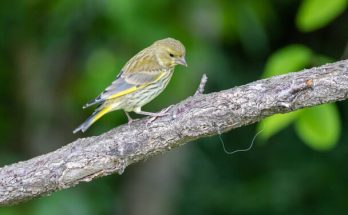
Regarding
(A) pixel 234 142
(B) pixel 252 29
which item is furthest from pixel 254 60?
(B) pixel 252 29

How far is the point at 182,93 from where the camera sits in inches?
225

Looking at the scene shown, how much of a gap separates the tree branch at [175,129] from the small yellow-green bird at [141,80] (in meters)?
0.57

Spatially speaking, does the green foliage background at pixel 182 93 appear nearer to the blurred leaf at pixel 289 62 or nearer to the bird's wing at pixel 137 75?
the blurred leaf at pixel 289 62

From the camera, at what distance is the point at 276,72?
4086 mm

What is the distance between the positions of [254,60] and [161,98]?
6.44 ft

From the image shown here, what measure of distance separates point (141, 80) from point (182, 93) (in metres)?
1.13

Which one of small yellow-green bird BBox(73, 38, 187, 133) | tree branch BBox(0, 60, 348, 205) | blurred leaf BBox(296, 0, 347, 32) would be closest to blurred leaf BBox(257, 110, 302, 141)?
tree branch BBox(0, 60, 348, 205)

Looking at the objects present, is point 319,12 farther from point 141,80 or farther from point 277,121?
point 141,80

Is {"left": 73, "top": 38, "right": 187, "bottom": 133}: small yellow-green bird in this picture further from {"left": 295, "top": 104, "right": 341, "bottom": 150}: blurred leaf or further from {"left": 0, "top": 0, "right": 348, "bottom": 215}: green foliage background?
{"left": 295, "top": 104, "right": 341, "bottom": 150}: blurred leaf

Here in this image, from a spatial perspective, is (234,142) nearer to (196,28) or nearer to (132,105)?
(196,28)

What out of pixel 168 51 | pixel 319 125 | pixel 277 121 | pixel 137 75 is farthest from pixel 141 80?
pixel 319 125

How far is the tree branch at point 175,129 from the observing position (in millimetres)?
3666

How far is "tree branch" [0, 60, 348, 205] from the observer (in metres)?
3.67

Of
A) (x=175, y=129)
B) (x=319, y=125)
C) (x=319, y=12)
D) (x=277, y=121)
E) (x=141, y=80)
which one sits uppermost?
(x=141, y=80)
